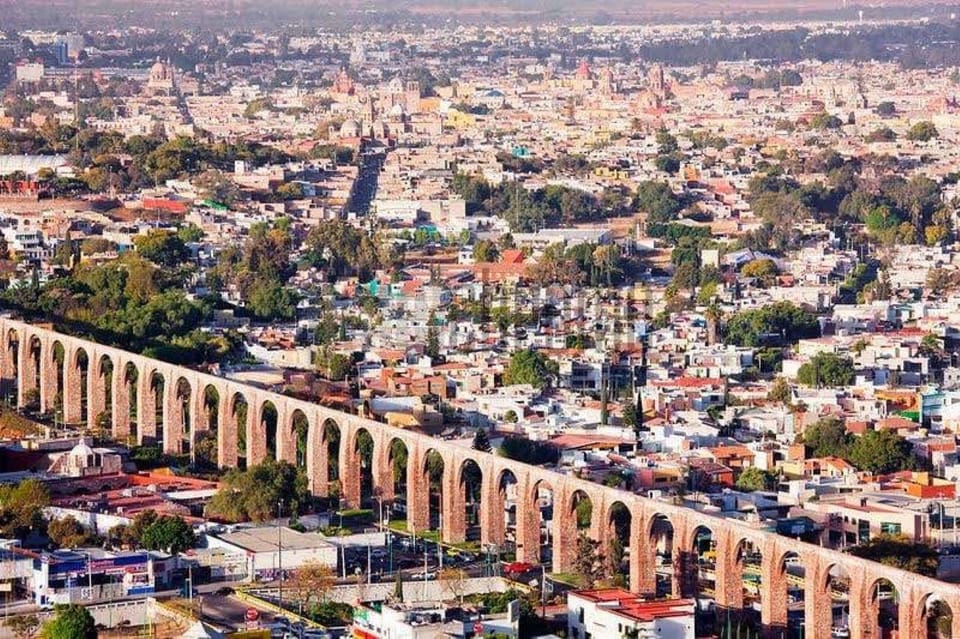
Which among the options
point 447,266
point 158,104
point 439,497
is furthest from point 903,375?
point 158,104

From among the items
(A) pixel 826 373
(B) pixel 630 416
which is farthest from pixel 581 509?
(A) pixel 826 373

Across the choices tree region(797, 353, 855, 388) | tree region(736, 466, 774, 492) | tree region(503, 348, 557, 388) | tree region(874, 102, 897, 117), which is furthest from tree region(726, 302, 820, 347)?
tree region(874, 102, 897, 117)

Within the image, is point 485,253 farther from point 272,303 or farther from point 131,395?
point 131,395

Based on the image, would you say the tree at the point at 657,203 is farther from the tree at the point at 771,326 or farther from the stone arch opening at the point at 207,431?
the stone arch opening at the point at 207,431

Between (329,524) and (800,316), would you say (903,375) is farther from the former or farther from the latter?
(329,524)

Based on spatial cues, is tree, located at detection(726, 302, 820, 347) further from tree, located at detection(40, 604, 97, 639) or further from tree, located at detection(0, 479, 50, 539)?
tree, located at detection(40, 604, 97, 639)

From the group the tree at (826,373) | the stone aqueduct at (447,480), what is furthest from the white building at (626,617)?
the tree at (826,373)
